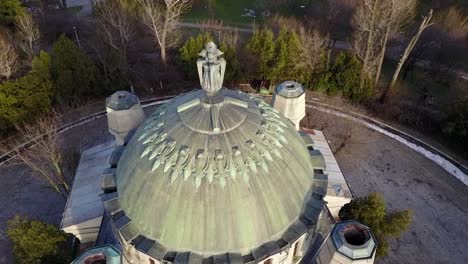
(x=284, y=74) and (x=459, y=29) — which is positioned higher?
(x=459, y=29)

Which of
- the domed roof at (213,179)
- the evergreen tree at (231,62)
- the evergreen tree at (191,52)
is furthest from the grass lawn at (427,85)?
the domed roof at (213,179)

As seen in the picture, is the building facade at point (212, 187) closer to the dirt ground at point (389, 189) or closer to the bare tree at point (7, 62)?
the dirt ground at point (389, 189)

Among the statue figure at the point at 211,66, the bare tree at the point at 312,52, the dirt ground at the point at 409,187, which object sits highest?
the statue figure at the point at 211,66

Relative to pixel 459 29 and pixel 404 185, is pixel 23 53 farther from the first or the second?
pixel 459 29

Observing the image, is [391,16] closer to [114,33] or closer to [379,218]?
[379,218]

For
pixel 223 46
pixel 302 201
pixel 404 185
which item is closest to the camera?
pixel 302 201

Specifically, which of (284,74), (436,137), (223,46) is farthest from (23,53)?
(436,137)

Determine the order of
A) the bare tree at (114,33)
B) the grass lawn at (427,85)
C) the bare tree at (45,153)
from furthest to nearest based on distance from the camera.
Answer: the grass lawn at (427,85) → the bare tree at (114,33) → the bare tree at (45,153)

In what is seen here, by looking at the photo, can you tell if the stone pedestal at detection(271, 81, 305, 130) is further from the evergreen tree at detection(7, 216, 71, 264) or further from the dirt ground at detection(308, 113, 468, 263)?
the evergreen tree at detection(7, 216, 71, 264)
